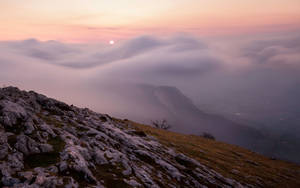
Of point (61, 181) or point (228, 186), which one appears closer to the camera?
point (61, 181)

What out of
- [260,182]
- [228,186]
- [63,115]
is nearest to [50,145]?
[63,115]

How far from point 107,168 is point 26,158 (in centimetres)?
960

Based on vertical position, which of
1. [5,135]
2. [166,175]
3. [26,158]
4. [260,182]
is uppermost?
[5,135]

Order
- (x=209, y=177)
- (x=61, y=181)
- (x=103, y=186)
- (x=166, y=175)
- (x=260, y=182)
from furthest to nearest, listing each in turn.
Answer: (x=260, y=182)
(x=209, y=177)
(x=166, y=175)
(x=103, y=186)
(x=61, y=181)

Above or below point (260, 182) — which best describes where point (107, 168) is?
above

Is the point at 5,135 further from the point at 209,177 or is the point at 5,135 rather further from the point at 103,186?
the point at 209,177

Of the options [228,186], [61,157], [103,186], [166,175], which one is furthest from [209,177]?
[61,157]

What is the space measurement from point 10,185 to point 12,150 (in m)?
6.06

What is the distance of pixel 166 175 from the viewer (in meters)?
34.5

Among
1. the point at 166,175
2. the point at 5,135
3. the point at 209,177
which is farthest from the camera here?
the point at 209,177

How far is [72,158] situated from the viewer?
26094 millimetres

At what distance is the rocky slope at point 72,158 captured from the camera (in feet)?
74.1

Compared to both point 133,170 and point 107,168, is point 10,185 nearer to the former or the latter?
point 107,168

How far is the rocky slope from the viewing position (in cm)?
2259
